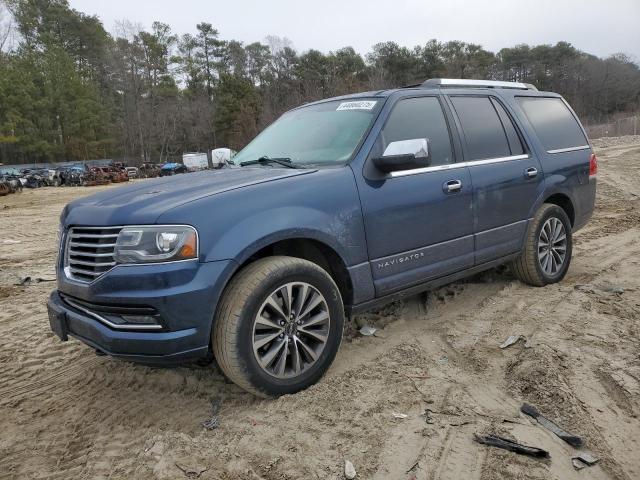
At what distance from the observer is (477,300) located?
15.4ft

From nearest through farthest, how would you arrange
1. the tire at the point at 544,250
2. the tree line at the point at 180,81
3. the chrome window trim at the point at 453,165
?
the chrome window trim at the point at 453,165 < the tire at the point at 544,250 < the tree line at the point at 180,81

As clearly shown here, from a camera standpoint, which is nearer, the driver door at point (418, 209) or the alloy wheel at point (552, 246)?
the driver door at point (418, 209)

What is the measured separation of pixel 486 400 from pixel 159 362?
1888mm

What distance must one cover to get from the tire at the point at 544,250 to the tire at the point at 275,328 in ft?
7.98

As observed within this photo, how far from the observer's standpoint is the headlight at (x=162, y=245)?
2.68 metres

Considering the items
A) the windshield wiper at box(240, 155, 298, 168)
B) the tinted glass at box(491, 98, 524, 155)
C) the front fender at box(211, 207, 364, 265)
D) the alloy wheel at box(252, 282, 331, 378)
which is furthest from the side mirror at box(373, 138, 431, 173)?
the tinted glass at box(491, 98, 524, 155)

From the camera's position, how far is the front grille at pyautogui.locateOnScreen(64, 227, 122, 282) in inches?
110

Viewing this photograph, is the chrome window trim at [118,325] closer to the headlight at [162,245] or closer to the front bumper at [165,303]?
the front bumper at [165,303]

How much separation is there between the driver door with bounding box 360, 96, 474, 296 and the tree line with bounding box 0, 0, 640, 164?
36.3 m

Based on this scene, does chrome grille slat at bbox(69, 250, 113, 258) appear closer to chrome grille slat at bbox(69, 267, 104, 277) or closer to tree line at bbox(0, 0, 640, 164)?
chrome grille slat at bbox(69, 267, 104, 277)

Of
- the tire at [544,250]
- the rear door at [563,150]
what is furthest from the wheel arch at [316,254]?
the rear door at [563,150]

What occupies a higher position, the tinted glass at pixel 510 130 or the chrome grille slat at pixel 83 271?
the tinted glass at pixel 510 130

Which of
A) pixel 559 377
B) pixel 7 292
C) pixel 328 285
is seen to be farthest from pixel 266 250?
pixel 7 292

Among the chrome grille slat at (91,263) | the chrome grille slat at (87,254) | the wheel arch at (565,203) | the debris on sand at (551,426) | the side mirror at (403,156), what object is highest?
the side mirror at (403,156)
